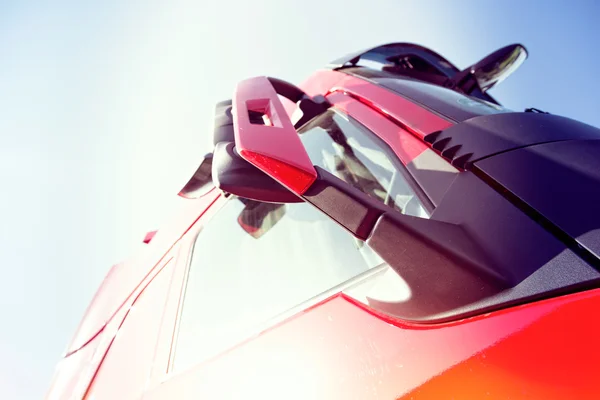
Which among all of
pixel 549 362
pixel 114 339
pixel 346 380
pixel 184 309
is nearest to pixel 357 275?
pixel 346 380

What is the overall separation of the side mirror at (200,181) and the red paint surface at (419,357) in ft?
2.02

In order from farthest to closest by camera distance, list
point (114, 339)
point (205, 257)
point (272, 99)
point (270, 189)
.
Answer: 1. point (114, 339)
2. point (205, 257)
3. point (272, 99)
4. point (270, 189)

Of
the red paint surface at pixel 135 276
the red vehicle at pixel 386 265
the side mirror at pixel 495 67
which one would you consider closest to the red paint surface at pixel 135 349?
the red vehicle at pixel 386 265

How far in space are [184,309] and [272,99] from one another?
0.68 meters

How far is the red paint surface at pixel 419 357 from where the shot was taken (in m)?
0.44

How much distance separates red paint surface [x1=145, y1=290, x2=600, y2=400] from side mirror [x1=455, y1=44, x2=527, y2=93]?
1.41m

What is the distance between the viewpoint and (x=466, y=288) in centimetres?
54

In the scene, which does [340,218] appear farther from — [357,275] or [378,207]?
[357,275]

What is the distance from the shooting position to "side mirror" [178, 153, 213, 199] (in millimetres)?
1248

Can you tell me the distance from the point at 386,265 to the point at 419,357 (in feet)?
0.64

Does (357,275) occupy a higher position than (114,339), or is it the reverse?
(357,275)

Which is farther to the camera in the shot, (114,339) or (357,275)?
(114,339)

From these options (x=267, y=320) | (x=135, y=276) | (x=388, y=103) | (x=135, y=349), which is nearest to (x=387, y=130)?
(x=388, y=103)

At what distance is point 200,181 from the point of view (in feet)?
4.18
